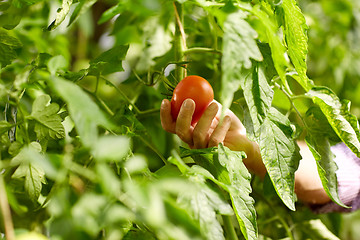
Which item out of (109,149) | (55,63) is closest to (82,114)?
(109,149)

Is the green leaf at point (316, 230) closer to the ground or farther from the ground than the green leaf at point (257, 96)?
closer to the ground

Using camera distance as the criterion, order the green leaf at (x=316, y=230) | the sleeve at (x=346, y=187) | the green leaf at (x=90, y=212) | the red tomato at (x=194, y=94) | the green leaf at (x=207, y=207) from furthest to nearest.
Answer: the sleeve at (x=346, y=187)
the green leaf at (x=316, y=230)
the red tomato at (x=194, y=94)
the green leaf at (x=207, y=207)
the green leaf at (x=90, y=212)

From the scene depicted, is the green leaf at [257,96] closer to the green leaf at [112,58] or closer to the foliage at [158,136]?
the foliage at [158,136]

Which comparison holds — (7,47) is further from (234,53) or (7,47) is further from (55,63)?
(234,53)

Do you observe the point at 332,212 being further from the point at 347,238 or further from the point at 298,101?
the point at 347,238

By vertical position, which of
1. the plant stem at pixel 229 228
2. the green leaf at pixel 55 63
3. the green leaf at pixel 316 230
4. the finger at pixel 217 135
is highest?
the green leaf at pixel 55 63

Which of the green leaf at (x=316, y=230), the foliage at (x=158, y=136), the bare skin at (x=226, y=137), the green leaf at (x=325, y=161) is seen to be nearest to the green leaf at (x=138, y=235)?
the foliage at (x=158, y=136)

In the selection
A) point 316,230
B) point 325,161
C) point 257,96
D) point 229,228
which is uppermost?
point 257,96

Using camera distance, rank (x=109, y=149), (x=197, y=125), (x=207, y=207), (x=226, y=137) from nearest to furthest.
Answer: (x=109, y=149) < (x=207, y=207) < (x=197, y=125) < (x=226, y=137)
